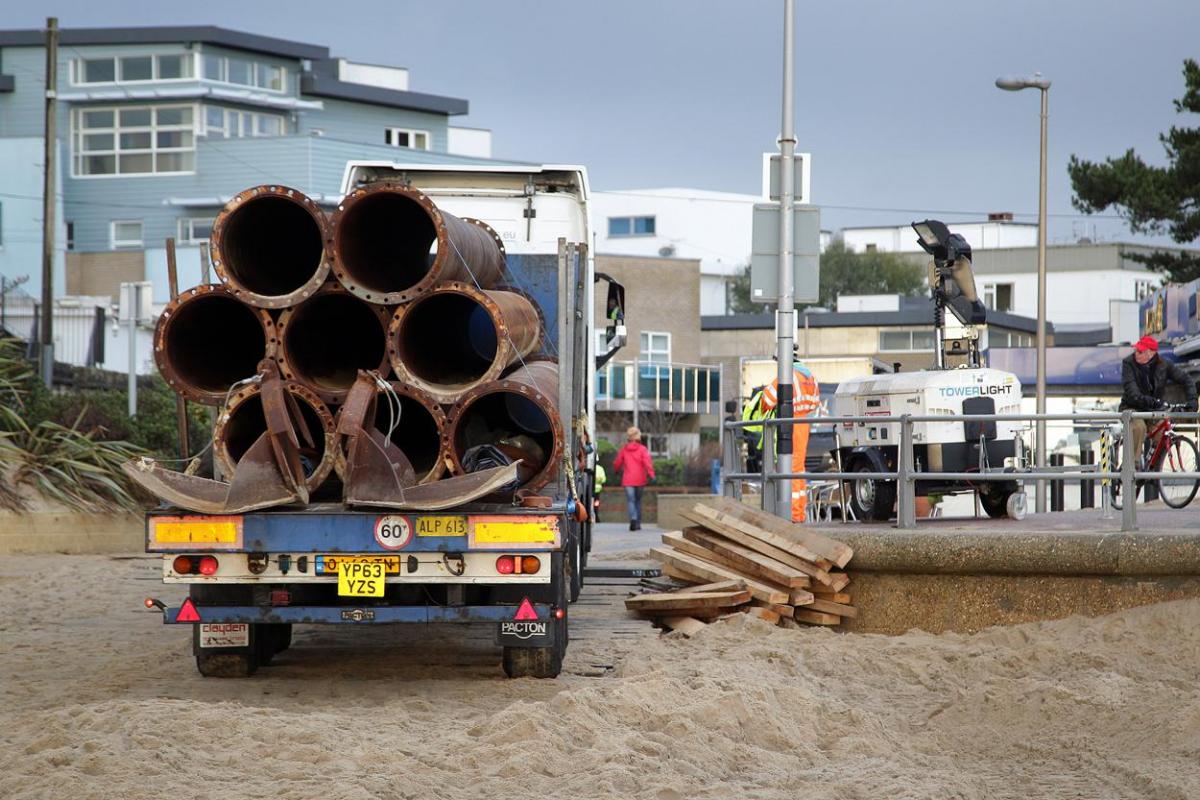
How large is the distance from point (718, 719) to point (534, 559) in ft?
5.54

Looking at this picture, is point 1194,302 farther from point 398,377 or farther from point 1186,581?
point 398,377

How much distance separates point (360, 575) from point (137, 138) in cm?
5271

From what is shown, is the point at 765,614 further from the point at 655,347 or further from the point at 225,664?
the point at 655,347

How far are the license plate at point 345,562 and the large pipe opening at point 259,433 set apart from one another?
53cm

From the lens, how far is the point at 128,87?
192 ft

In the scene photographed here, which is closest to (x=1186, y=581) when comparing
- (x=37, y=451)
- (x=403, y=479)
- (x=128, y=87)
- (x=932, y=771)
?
(x=932, y=771)

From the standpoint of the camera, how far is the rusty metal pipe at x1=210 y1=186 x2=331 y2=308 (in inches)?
386

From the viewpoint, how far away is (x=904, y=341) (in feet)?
207

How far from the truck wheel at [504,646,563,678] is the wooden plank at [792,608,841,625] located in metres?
2.79

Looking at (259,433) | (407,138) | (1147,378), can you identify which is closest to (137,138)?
(407,138)

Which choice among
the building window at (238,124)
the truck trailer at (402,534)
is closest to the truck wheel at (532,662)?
the truck trailer at (402,534)

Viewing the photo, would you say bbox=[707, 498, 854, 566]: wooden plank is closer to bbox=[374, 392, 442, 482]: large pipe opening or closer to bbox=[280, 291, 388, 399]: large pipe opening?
bbox=[374, 392, 442, 482]: large pipe opening

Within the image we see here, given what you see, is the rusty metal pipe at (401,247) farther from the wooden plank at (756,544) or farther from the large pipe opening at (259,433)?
the wooden plank at (756,544)

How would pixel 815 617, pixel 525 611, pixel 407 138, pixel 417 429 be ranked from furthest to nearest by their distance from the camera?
1. pixel 407 138
2. pixel 815 617
3. pixel 417 429
4. pixel 525 611
